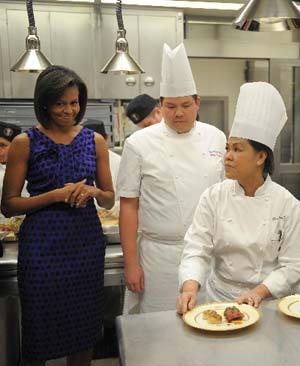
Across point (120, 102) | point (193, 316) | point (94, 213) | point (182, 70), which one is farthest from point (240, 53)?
point (193, 316)

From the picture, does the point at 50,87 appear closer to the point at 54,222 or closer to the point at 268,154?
the point at 54,222

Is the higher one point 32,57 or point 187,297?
point 32,57

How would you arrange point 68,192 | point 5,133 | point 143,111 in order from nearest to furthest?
point 68,192 → point 5,133 → point 143,111

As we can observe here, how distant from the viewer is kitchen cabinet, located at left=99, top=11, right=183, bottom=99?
4.38 metres

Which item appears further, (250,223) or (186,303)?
(250,223)

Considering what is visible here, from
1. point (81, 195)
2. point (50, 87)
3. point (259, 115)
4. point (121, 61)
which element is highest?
point (121, 61)

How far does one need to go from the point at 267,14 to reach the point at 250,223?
0.72 m

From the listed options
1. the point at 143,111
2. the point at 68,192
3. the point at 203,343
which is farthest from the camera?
the point at 143,111

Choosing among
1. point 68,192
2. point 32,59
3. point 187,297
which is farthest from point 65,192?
point 32,59

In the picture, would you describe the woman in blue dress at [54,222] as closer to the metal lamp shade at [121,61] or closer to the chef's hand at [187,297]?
the chef's hand at [187,297]

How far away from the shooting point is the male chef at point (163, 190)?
209 centimetres

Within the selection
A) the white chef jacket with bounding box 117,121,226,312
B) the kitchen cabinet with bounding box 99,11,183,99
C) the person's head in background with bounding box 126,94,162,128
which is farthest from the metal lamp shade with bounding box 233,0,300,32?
the kitchen cabinet with bounding box 99,11,183,99

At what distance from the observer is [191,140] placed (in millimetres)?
2188

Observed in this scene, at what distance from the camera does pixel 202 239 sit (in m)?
1.62
